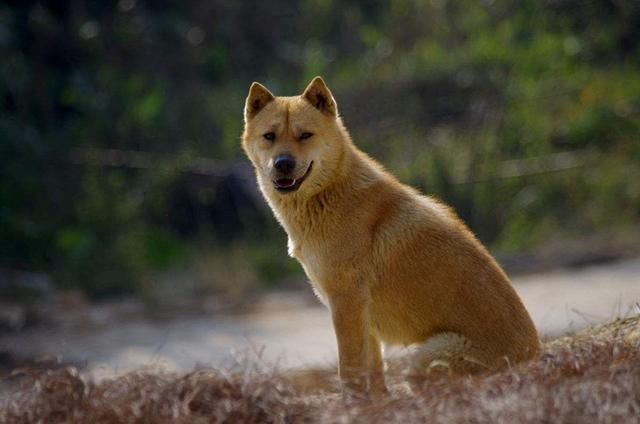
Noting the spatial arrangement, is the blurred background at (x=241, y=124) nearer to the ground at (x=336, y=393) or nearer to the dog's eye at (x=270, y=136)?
the dog's eye at (x=270, y=136)

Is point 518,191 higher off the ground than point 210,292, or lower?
higher

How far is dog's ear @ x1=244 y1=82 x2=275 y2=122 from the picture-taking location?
651 centimetres

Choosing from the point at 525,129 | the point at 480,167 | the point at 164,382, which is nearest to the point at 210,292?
the point at 480,167

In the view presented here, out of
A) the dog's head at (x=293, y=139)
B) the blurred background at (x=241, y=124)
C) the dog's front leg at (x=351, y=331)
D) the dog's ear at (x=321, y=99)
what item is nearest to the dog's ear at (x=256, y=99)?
the dog's head at (x=293, y=139)

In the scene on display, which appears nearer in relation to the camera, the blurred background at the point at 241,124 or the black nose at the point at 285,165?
the black nose at the point at 285,165

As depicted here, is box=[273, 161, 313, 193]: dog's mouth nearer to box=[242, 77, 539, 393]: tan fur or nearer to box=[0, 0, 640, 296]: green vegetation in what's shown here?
box=[242, 77, 539, 393]: tan fur

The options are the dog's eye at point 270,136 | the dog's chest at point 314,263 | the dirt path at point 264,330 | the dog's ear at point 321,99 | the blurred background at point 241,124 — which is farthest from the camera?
the blurred background at point 241,124

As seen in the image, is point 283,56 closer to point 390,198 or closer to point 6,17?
point 6,17

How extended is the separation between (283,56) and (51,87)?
3.64 m

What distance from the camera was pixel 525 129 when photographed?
571 inches

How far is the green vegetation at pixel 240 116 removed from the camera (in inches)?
501

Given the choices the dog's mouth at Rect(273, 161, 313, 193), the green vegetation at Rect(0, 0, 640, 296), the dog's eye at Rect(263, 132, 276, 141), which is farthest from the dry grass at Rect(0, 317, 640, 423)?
the green vegetation at Rect(0, 0, 640, 296)

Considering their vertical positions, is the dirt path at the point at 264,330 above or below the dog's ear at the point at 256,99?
below

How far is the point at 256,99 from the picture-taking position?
654cm
